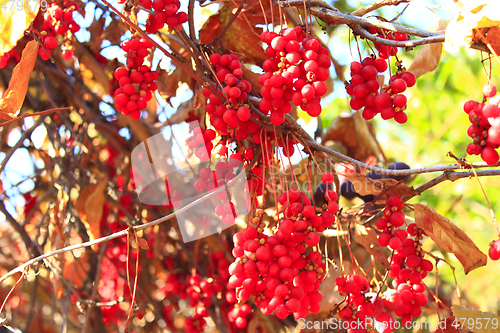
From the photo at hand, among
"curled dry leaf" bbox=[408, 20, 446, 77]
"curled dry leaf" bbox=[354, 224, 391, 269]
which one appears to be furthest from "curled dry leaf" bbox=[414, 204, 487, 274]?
"curled dry leaf" bbox=[408, 20, 446, 77]

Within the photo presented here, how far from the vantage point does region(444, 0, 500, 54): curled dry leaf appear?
456 mm

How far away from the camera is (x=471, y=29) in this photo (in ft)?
1.52

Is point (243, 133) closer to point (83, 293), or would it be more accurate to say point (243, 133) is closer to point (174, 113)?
point (174, 113)

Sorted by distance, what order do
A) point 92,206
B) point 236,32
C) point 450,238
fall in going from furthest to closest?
point 92,206
point 236,32
point 450,238

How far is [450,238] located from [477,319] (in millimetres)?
155

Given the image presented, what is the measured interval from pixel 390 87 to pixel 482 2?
0.53 ft

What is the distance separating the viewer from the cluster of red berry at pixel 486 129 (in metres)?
0.45

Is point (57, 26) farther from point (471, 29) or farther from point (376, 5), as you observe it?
point (471, 29)

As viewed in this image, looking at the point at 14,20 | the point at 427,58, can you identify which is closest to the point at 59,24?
the point at 14,20

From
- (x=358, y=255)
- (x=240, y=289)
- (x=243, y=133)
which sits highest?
(x=243, y=133)

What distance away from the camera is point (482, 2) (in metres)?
0.46

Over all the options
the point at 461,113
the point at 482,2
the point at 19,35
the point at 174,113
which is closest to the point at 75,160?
the point at 174,113

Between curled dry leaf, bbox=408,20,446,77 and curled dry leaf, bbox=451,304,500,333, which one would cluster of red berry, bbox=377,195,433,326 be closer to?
curled dry leaf, bbox=451,304,500,333

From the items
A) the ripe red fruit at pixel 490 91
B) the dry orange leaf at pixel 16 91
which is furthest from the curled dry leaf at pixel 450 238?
the dry orange leaf at pixel 16 91
